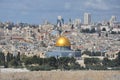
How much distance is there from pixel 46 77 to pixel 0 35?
156 m

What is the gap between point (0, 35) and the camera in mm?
186750

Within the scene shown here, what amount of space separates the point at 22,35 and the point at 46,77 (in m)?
158

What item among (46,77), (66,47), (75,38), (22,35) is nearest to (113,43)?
(75,38)

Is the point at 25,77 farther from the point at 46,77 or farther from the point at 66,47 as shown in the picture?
the point at 66,47

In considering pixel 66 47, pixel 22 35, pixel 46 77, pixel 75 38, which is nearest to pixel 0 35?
pixel 22 35

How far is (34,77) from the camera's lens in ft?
102

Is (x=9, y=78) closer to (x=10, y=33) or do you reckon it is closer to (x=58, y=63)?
(x=58, y=63)

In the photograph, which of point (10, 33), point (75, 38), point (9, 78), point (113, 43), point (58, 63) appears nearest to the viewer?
point (9, 78)

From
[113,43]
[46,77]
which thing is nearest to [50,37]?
[113,43]

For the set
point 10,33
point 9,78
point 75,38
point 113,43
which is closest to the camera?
point 9,78

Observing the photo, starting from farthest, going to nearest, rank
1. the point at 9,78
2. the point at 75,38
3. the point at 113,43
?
1. the point at 75,38
2. the point at 113,43
3. the point at 9,78

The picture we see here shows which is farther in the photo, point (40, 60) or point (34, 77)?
point (40, 60)

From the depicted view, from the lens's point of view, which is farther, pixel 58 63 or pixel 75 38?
pixel 75 38

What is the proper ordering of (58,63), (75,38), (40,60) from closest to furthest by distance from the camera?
(58,63) → (40,60) → (75,38)
